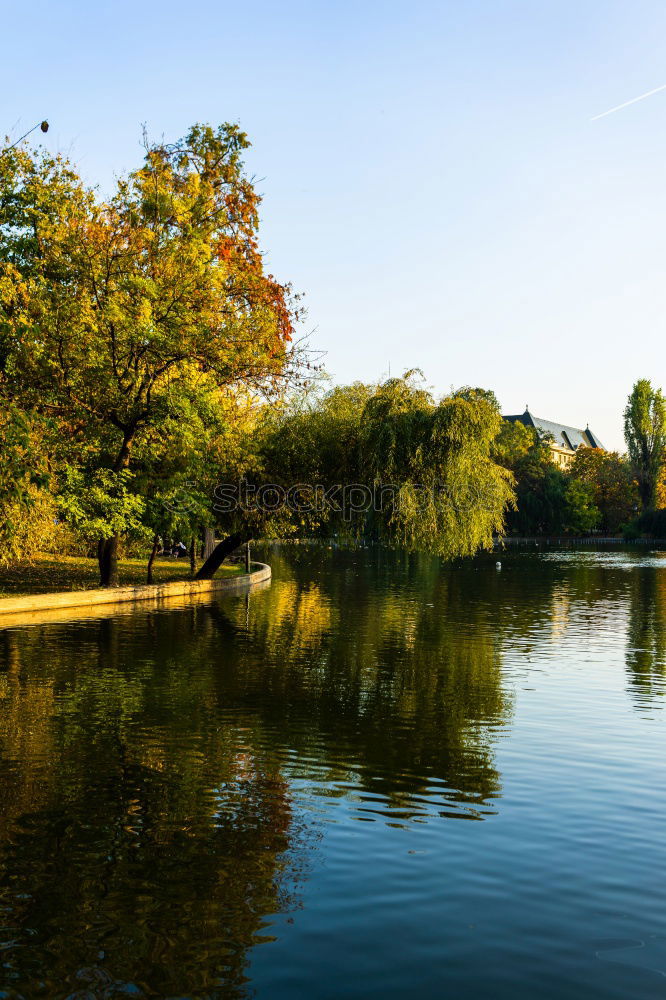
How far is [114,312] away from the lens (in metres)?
25.9

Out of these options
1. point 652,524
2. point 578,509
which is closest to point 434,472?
point 652,524

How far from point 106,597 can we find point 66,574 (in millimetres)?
6463

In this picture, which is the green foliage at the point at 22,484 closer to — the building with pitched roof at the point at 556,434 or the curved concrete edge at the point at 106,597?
the curved concrete edge at the point at 106,597

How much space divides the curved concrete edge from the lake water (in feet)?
21.1

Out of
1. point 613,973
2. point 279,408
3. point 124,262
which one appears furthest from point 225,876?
point 279,408

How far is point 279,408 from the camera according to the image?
35062 millimetres

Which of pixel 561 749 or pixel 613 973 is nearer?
pixel 613 973

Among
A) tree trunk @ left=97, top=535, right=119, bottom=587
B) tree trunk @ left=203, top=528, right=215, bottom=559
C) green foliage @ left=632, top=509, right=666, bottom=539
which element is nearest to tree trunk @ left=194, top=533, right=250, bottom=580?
tree trunk @ left=203, top=528, right=215, bottom=559

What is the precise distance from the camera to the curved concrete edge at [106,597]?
2466 centimetres

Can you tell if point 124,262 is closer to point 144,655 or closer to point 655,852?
point 144,655

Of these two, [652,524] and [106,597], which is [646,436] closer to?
[652,524]

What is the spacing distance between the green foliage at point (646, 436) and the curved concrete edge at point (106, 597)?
8536cm

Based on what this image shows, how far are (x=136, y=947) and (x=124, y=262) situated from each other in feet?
80.7

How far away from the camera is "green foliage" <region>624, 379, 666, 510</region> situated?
11375 cm
